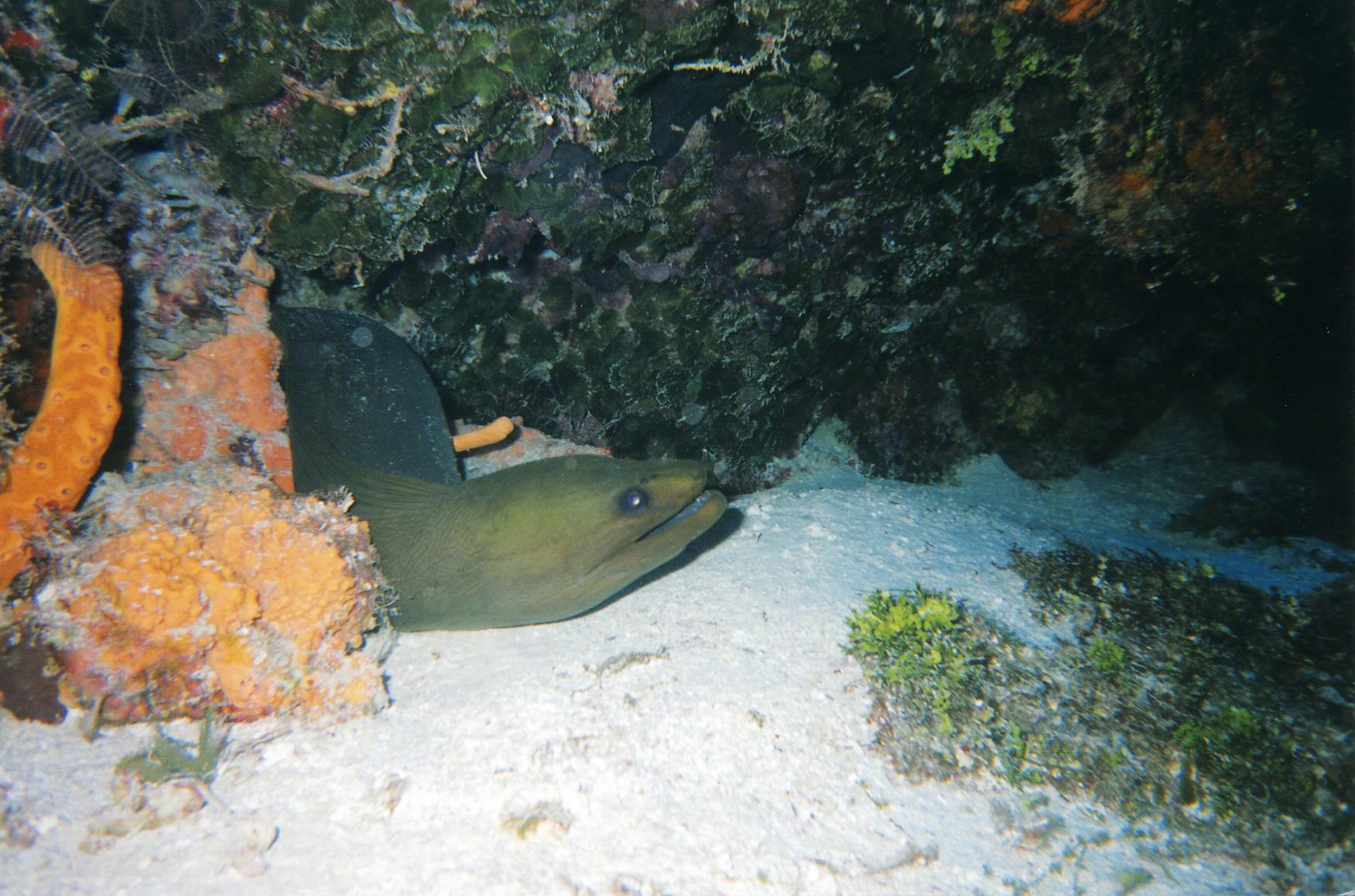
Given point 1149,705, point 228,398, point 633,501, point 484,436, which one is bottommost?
point 1149,705

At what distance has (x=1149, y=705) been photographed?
2.35m

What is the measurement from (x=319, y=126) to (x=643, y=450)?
2.74m

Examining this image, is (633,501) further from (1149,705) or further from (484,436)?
(1149,705)

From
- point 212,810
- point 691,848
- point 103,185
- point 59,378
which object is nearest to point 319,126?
point 103,185

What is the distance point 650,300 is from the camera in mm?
3684

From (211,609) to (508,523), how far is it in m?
1.16

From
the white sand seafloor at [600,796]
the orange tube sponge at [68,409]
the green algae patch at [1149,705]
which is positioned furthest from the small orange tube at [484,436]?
the green algae patch at [1149,705]

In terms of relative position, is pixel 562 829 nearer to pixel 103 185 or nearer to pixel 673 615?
pixel 673 615

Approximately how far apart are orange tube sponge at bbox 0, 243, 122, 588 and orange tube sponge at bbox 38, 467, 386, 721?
0.16 meters

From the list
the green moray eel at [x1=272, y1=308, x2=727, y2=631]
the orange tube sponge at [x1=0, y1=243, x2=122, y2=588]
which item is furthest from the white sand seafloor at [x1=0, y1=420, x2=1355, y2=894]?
the orange tube sponge at [x1=0, y1=243, x2=122, y2=588]

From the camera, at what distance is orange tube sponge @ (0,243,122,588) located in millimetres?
2055

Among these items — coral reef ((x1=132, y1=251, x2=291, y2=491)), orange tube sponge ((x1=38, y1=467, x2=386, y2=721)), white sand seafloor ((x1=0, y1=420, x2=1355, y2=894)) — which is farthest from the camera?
coral reef ((x1=132, y1=251, x2=291, y2=491))

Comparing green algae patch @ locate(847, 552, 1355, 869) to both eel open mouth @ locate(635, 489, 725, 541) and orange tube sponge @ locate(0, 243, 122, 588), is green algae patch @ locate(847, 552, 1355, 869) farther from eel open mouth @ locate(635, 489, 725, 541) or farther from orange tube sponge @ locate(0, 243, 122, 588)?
orange tube sponge @ locate(0, 243, 122, 588)

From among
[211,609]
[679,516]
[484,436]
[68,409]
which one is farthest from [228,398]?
[679,516]
